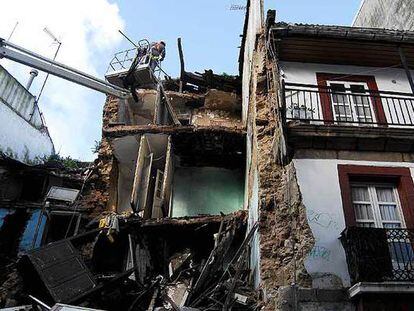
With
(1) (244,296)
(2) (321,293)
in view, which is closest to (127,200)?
(1) (244,296)

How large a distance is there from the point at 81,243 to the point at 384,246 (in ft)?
26.8

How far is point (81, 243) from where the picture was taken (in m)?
11.6

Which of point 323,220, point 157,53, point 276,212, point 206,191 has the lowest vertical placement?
point 323,220

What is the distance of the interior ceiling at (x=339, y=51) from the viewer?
38.1 feet

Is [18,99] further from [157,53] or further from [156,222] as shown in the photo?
[156,222]

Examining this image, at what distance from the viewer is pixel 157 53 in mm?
18062

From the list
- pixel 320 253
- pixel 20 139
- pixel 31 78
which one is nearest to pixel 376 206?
pixel 320 253

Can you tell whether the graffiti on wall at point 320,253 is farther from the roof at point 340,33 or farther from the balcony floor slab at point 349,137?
the roof at point 340,33

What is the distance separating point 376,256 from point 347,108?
4918 millimetres

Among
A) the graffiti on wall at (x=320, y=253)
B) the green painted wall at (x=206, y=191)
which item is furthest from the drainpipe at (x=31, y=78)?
the graffiti on wall at (x=320, y=253)

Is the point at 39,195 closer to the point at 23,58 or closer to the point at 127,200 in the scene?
the point at 127,200

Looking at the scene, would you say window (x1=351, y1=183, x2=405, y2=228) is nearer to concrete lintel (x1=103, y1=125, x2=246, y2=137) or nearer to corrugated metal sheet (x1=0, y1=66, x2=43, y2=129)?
concrete lintel (x1=103, y1=125, x2=246, y2=137)

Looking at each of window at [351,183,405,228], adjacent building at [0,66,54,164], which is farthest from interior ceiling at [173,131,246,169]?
→ adjacent building at [0,66,54,164]

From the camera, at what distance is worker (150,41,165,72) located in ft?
→ 57.4
